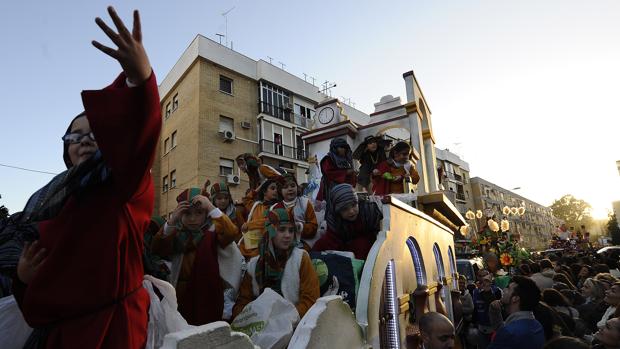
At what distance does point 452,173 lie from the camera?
Answer: 46.3m

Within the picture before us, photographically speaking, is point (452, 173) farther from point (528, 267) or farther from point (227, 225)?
point (227, 225)

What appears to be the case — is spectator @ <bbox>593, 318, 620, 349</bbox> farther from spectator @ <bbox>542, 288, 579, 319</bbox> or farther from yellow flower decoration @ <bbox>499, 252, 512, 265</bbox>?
yellow flower decoration @ <bbox>499, 252, 512, 265</bbox>

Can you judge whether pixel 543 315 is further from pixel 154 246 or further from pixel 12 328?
pixel 12 328

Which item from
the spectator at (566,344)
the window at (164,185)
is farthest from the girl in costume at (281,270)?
the window at (164,185)

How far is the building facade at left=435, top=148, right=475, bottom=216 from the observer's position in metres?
44.9

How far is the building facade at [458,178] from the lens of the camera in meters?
44.9

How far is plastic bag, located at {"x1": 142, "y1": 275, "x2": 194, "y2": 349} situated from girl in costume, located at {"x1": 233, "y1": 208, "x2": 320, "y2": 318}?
1.28 metres

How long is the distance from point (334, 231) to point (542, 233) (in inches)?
3358

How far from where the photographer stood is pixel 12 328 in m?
1.43

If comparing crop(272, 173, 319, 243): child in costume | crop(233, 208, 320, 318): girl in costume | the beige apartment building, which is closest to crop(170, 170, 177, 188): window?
the beige apartment building

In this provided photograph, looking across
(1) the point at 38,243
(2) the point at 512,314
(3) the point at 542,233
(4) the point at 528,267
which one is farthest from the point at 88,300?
(3) the point at 542,233

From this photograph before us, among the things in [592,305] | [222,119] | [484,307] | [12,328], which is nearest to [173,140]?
[222,119]

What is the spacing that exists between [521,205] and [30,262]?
5221cm

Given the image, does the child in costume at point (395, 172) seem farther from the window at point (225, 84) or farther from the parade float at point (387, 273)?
the window at point (225, 84)
